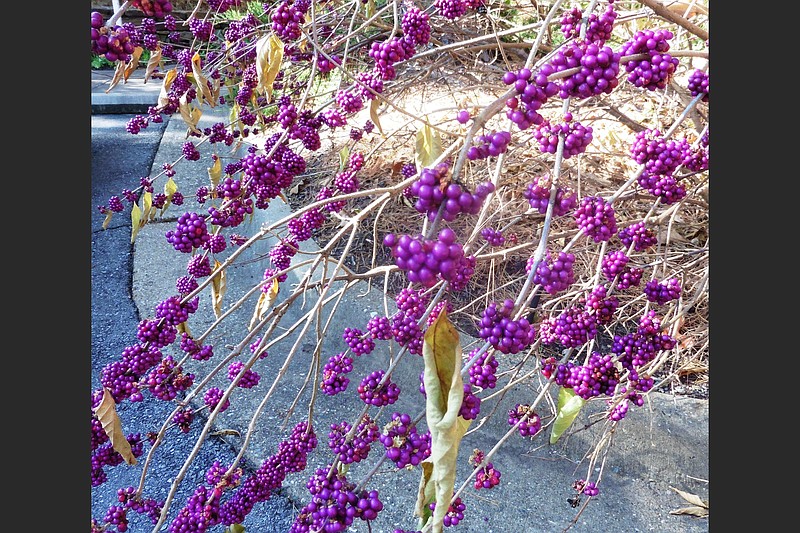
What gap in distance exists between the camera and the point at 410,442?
90cm

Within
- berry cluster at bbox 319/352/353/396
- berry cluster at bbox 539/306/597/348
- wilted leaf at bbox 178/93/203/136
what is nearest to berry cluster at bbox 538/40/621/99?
berry cluster at bbox 539/306/597/348

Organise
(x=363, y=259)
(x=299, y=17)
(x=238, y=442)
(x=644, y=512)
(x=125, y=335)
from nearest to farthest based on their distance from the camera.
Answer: (x=299, y=17)
(x=644, y=512)
(x=238, y=442)
(x=125, y=335)
(x=363, y=259)

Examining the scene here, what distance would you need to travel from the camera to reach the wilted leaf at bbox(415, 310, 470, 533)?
1.75 feet

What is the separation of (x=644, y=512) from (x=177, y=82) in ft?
5.76

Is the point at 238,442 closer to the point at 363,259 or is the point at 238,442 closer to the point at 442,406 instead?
the point at 363,259

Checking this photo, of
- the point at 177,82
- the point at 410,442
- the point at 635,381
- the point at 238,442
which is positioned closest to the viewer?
the point at 410,442

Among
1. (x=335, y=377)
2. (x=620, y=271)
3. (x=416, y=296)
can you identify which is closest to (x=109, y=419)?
(x=335, y=377)

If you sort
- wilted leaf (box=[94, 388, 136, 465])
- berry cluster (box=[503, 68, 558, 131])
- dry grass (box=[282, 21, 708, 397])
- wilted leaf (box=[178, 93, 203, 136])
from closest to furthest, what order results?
berry cluster (box=[503, 68, 558, 131]), wilted leaf (box=[94, 388, 136, 465]), wilted leaf (box=[178, 93, 203, 136]), dry grass (box=[282, 21, 708, 397])

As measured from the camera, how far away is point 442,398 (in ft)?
1.85

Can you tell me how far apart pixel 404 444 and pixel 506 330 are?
1.01 ft

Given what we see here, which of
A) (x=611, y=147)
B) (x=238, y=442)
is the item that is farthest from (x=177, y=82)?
(x=611, y=147)

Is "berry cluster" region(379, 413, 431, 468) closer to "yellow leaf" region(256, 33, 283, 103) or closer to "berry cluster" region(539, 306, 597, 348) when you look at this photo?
"berry cluster" region(539, 306, 597, 348)

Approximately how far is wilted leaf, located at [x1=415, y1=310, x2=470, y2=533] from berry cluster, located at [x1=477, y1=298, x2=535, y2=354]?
15cm

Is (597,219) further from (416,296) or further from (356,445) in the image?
(356,445)
